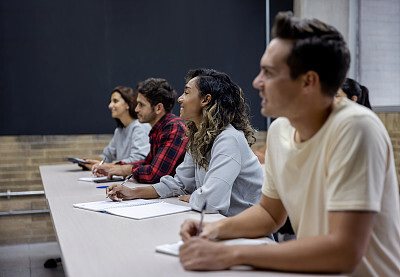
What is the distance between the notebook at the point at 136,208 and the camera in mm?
2107

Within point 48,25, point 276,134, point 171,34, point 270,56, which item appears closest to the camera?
point 270,56


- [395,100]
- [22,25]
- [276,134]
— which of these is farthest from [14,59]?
[276,134]

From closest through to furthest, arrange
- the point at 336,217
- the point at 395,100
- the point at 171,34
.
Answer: the point at 336,217 → the point at 395,100 → the point at 171,34

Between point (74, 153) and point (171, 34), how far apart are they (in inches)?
67.0

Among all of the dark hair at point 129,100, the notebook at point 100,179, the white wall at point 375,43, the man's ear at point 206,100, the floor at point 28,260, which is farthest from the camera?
the white wall at point 375,43

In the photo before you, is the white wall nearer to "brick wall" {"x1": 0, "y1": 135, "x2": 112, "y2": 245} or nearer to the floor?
"brick wall" {"x1": 0, "y1": 135, "x2": 112, "y2": 245}

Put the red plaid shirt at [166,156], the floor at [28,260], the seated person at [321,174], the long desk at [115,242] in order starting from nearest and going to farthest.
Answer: the seated person at [321,174] < the long desk at [115,242] < the red plaid shirt at [166,156] < the floor at [28,260]

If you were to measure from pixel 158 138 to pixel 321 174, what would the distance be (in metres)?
2.26

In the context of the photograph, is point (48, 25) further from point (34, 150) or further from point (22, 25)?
point (34, 150)

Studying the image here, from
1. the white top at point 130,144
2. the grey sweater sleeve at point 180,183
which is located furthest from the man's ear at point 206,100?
the white top at point 130,144

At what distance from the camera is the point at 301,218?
1.42 metres

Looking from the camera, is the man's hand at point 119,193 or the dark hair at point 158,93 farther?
the dark hair at point 158,93

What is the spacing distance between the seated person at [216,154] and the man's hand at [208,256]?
86cm

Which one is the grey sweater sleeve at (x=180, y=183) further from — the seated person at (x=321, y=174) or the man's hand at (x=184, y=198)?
the seated person at (x=321, y=174)
